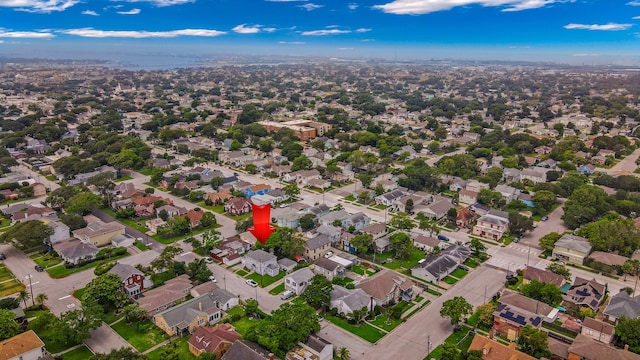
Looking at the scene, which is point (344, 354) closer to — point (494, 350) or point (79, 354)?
point (494, 350)

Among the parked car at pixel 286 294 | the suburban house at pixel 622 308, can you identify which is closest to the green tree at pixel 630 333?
the suburban house at pixel 622 308

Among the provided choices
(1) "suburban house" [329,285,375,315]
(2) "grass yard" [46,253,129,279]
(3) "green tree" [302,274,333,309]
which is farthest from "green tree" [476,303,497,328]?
(2) "grass yard" [46,253,129,279]

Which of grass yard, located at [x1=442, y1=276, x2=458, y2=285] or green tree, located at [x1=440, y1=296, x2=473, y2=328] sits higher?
green tree, located at [x1=440, y1=296, x2=473, y2=328]

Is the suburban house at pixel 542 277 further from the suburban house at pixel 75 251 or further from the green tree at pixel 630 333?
the suburban house at pixel 75 251

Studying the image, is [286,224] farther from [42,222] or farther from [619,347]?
[619,347]

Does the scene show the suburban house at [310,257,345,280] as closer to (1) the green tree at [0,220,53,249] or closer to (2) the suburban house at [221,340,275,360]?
(2) the suburban house at [221,340,275,360]

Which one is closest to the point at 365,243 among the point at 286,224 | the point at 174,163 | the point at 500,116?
the point at 286,224
